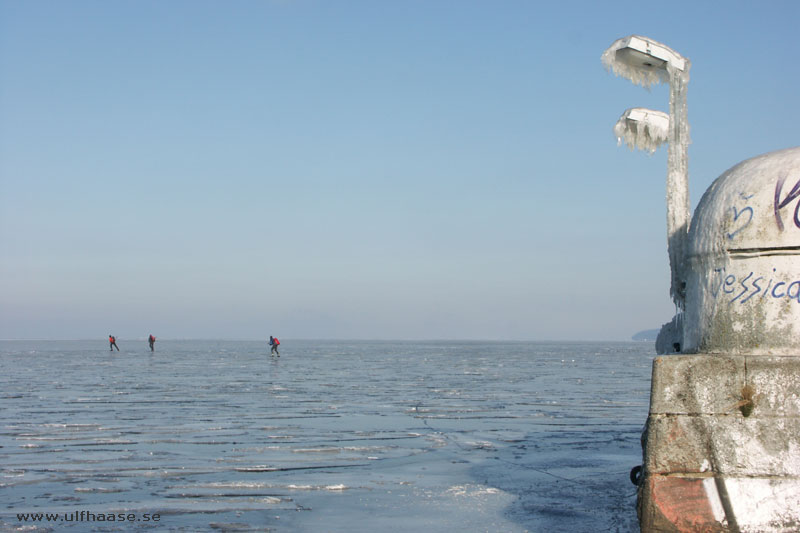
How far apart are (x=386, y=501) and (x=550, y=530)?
5.61ft

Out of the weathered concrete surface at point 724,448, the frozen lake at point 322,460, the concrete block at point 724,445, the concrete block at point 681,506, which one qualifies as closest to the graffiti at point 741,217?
the weathered concrete surface at point 724,448

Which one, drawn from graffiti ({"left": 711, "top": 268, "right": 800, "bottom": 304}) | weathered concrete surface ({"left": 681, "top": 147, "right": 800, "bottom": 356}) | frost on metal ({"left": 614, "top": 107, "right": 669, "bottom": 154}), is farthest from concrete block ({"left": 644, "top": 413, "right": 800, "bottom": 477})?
frost on metal ({"left": 614, "top": 107, "right": 669, "bottom": 154})

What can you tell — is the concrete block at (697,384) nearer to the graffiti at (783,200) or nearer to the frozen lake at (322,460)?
the graffiti at (783,200)

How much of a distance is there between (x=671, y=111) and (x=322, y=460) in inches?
227

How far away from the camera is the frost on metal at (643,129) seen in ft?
21.4

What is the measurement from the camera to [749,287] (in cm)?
518

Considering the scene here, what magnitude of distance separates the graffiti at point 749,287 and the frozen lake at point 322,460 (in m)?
2.13

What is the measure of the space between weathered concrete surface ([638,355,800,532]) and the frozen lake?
1.22 meters

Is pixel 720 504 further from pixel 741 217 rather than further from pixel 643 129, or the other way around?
pixel 643 129

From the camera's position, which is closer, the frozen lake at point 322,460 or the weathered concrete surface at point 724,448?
the weathered concrete surface at point 724,448

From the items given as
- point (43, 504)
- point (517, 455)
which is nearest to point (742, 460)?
point (517, 455)

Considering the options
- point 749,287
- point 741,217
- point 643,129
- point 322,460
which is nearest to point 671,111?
point 643,129

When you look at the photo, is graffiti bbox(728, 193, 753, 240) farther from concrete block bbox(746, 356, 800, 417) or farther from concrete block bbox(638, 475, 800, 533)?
concrete block bbox(638, 475, 800, 533)

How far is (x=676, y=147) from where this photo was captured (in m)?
6.46
